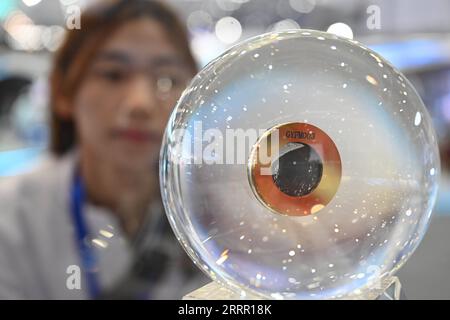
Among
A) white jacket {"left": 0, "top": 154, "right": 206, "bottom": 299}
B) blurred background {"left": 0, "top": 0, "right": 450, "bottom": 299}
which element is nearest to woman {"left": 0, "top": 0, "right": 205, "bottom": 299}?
white jacket {"left": 0, "top": 154, "right": 206, "bottom": 299}

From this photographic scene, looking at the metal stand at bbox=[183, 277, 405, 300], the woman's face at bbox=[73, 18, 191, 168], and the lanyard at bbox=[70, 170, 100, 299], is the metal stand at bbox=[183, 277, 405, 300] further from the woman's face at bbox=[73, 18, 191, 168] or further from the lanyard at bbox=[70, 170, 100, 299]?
the lanyard at bbox=[70, 170, 100, 299]

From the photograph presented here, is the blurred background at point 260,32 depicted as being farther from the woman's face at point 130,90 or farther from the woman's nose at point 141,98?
the woman's nose at point 141,98

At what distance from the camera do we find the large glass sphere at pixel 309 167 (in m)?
0.50

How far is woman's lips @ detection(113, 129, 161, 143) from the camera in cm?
104

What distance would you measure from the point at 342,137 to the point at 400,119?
5 cm

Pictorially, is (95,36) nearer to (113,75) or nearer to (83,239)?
(113,75)

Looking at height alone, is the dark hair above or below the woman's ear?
above

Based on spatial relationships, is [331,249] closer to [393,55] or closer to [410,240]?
[410,240]

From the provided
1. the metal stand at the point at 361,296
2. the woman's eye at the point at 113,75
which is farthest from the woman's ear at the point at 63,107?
the metal stand at the point at 361,296

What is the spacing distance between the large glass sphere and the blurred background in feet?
3.21

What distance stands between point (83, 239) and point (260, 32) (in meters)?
0.81

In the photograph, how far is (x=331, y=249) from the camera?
50 centimetres

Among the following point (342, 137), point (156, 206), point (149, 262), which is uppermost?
point (342, 137)
